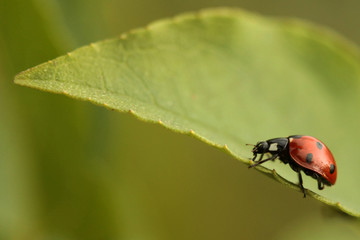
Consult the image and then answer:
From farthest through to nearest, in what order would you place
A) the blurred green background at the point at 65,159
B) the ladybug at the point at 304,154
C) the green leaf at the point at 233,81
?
the ladybug at the point at 304,154 < the blurred green background at the point at 65,159 < the green leaf at the point at 233,81

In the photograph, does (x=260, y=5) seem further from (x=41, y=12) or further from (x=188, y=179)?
(x=41, y=12)

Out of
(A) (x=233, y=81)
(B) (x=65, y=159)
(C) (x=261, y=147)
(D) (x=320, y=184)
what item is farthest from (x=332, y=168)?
(B) (x=65, y=159)

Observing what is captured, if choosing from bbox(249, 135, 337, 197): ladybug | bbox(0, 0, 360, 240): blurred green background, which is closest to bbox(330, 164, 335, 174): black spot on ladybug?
bbox(249, 135, 337, 197): ladybug

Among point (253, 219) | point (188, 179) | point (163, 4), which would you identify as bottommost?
point (253, 219)

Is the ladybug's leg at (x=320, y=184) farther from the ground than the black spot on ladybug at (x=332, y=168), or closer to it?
closer to it

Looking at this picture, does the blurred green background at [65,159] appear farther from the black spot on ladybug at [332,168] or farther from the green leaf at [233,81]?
the green leaf at [233,81]

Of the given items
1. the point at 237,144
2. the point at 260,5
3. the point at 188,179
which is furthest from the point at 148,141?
the point at 260,5

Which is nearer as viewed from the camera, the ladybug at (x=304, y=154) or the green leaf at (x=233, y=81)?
the green leaf at (x=233, y=81)

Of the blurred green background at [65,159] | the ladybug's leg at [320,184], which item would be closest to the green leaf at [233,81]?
the ladybug's leg at [320,184]
